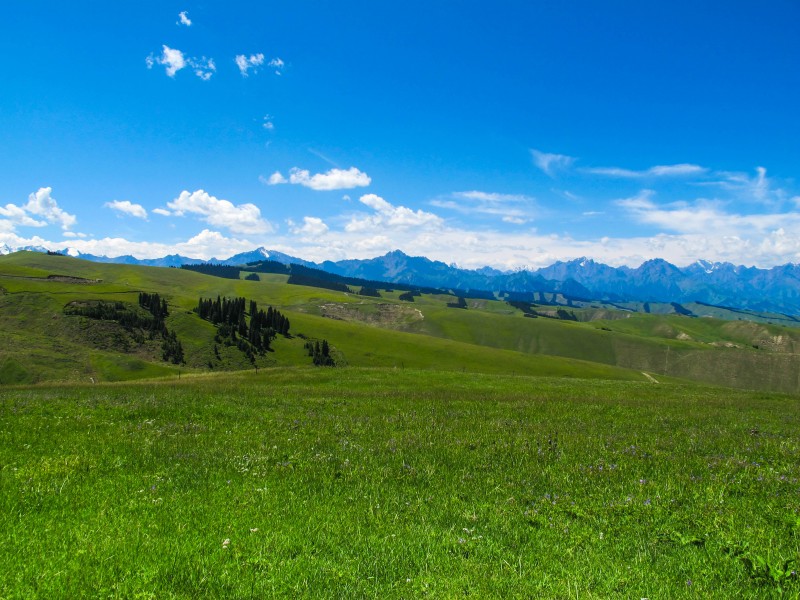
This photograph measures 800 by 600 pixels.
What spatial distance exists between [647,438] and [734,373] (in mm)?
223254

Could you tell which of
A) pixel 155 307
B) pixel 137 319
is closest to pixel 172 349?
pixel 137 319

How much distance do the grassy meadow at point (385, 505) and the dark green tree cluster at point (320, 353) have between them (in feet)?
349

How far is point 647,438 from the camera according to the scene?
1738 centimetres

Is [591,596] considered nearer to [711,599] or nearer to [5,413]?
[711,599]

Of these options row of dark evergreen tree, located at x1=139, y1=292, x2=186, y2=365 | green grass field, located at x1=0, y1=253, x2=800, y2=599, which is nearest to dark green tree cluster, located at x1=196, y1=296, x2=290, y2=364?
row of dark evergreen tree, located at x1=139, y1=292, x2=186, y2=365

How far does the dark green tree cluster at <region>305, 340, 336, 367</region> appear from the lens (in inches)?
4969

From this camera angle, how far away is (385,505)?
10523mm

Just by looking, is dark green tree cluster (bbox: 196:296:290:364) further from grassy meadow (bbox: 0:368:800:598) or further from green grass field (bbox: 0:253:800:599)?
grassy meadow (bbox: 0:368:800:598)

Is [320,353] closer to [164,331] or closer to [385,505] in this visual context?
[164,331]

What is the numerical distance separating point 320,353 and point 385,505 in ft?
408

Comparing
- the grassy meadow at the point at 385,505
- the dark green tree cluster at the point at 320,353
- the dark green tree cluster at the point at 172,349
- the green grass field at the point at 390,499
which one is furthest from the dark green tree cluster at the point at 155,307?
the grassy meadow at the point at 385,505

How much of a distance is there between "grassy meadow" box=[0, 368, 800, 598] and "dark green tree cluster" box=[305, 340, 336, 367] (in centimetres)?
10635

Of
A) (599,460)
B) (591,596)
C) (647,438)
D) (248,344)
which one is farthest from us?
(248,344)

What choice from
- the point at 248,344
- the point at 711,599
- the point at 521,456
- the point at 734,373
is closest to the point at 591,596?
the point at 711,599
